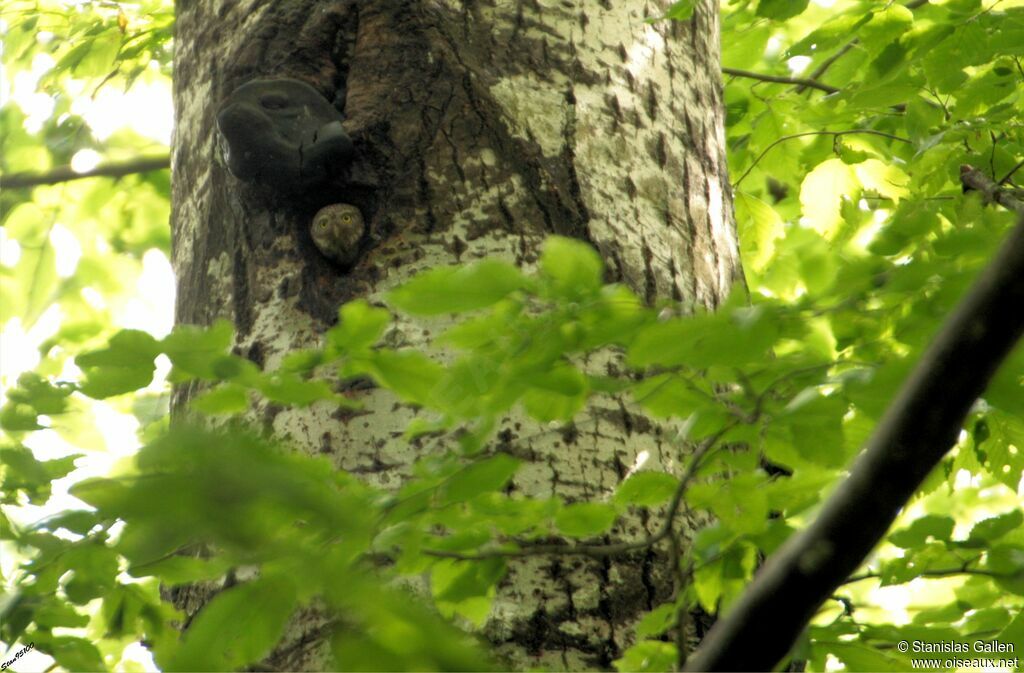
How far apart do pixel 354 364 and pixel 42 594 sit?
0.49 meters

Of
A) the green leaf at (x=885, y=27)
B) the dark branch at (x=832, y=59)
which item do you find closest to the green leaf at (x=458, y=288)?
the green leaf at (x=885, y=27)

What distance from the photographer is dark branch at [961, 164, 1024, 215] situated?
1.68 meters

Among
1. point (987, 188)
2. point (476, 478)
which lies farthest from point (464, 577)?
point (987, 188)

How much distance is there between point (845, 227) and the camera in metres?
2.66

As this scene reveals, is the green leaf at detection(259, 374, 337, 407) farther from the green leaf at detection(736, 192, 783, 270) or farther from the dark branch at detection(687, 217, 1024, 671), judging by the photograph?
the green leaf at detection(736, 192, 783, 270)

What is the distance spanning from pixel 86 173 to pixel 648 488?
2.84 metres

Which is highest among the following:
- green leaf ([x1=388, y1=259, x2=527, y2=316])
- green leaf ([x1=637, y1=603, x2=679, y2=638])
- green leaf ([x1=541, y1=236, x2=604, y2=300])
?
green leaf ([x1=541, y1=236, x2=604, y2=300])

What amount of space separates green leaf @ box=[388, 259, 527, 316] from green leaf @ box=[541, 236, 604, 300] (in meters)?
0.03

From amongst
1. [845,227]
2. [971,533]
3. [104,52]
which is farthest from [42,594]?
[104,52]

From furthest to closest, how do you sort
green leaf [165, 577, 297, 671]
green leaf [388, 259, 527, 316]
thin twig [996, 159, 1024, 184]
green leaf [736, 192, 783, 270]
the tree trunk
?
green leaf [736, 192, 783, 270]
thin twig [996, 159, 1024, 184]
the tree trunk
green leaf [388, 259, 527, 316]
green leaf [165, 577, 297, 671]

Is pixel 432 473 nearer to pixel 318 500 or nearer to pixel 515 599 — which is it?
pixel 515 599

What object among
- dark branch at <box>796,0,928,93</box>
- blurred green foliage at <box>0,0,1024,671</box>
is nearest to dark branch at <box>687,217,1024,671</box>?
blurred green foliage at <box>0,0,1024,671</box>

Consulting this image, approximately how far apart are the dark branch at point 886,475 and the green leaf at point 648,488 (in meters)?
0.35

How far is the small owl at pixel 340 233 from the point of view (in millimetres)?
1550
